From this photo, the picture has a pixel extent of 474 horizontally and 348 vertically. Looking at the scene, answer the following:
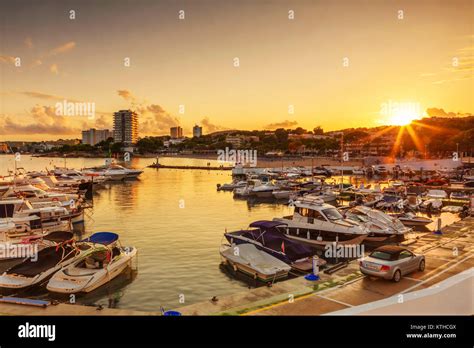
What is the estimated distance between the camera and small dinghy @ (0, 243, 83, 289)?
1405 centimetres

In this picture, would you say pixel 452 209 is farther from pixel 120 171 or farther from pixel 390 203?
pixel 120 171


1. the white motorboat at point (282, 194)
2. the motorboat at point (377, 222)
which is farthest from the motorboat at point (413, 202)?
the white motorboat at point (282, 194)

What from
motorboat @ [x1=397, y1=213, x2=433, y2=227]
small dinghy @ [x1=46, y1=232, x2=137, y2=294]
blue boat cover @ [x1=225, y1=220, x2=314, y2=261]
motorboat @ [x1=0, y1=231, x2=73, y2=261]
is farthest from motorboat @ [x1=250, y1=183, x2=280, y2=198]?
small dinghy @ [x1=46, y1=232, x2=137, y2=294]

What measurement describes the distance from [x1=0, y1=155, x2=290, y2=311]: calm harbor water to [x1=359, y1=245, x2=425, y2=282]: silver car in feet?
16.5

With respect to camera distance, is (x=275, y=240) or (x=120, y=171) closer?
(x=275, y=240)

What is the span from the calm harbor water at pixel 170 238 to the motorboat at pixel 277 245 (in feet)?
6.18

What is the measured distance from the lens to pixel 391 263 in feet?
39.8

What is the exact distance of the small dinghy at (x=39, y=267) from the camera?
1405cm

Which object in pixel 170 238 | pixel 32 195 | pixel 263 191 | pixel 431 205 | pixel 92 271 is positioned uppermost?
pixel 32 195

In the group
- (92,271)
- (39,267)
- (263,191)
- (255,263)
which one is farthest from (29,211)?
(263,191)

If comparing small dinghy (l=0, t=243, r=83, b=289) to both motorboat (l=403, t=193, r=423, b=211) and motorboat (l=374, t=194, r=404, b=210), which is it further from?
motorboat (l=403, t=193, r=423, b=211)

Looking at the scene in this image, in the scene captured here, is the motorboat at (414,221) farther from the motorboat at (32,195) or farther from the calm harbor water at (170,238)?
the motorboat at (32,195)

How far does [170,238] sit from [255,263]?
9.93m
